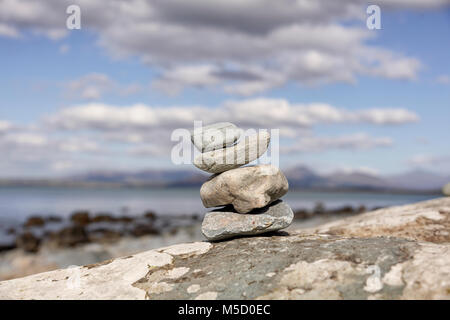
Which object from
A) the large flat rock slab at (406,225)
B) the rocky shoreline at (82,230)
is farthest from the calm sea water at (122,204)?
the large flat rock slab at (406,225)

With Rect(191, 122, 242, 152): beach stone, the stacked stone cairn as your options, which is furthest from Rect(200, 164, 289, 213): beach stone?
Rect(191, 122, 242, 152): beach stone

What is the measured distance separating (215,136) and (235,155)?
559 millimetres

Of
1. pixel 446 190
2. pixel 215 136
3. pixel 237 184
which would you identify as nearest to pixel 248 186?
pixel 237 184

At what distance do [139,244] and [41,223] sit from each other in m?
18.5

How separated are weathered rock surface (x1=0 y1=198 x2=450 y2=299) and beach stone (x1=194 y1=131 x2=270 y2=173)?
1.37 meters

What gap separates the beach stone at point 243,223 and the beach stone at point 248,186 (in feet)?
0.66

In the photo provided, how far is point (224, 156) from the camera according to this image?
24.3ft

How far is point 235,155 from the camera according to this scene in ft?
24.3

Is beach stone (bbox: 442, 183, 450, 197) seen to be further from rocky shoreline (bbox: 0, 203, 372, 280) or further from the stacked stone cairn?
rocky shoreline (bbox: 0, 203, 372, 280)

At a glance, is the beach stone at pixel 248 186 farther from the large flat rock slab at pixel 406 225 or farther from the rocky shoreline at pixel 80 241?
the rocky shoreline at pixel 80 241

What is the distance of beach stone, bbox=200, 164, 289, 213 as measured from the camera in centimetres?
729
